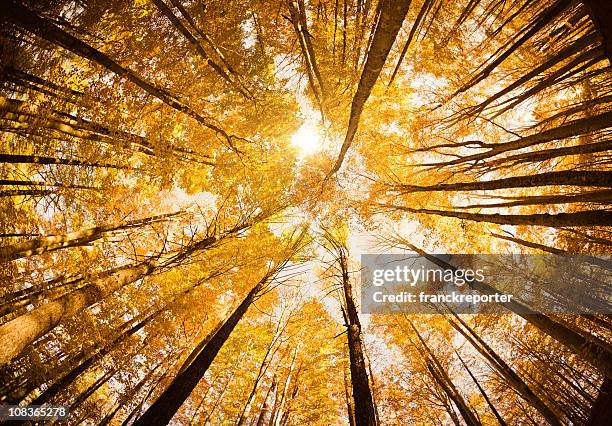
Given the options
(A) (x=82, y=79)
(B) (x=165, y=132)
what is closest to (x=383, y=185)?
(B) (x=165, y=132)

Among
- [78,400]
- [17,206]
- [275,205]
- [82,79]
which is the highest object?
[82,79]

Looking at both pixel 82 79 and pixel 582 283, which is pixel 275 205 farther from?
pixel 582 283

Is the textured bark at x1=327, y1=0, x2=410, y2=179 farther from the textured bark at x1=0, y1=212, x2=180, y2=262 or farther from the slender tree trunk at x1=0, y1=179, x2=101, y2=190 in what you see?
the slender tree trunk at x1=0, y1=179, x2=101, y2=190

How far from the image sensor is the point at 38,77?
4.17 m

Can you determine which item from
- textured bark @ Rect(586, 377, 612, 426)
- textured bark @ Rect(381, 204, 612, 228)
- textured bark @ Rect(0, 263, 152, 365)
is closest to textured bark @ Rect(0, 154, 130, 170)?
textured bark @ Rect(0, 263, 152, 365)

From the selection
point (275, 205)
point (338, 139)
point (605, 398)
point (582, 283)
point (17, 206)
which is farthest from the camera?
point (275, 205)

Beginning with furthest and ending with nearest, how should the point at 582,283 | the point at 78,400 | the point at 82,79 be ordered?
the point at 78,400, the point at 582,283, the point at 82,79

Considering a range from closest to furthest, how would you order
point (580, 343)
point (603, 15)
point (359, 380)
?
1. point (603, 15)
2. point (580, 343)
3. point (359, 380)

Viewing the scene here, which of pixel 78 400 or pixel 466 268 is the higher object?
pixel 466 268

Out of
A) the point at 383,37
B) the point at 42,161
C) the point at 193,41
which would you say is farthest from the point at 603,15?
the point at 42,161

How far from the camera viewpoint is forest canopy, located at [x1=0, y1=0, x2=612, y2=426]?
145 inches

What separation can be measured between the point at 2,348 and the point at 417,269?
11388 mm

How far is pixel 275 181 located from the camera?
25.5 ft

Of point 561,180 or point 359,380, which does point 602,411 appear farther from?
point 359,380
